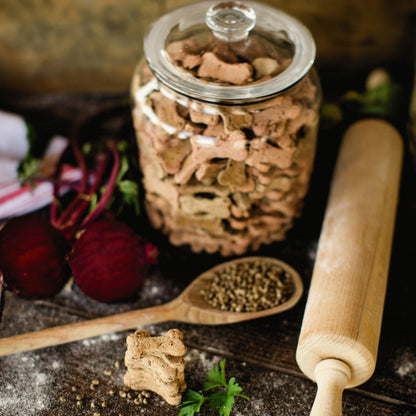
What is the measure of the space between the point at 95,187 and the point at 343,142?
0.48 metres

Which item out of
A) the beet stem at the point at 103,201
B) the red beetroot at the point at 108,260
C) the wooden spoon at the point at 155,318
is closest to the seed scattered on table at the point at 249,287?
the wooden spoon at the point at 155,318

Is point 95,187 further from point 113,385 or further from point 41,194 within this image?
point 113,385

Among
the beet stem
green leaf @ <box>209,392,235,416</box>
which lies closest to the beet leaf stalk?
the beet stem

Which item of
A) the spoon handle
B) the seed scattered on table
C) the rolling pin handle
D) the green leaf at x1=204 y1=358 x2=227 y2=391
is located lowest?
the green leaf at x1=204 y1=358 x2=227 y2=391

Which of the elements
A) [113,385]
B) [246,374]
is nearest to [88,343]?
[113,385]

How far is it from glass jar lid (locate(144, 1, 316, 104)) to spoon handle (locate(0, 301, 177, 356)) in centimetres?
34

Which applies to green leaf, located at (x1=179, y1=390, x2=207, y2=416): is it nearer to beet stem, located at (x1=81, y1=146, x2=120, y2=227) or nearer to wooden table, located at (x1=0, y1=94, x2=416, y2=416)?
wooden table, located at (x1=0, y1=94, x2=416, y2=416)

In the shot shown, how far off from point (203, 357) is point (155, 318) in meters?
0.10

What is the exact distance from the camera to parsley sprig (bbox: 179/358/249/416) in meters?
0.70

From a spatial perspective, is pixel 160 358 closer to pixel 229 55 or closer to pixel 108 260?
pixel 108 260

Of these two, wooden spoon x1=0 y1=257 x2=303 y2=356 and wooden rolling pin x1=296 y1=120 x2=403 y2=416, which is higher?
wooden rolling pin x1=296 y1=120 x2=403 y2=416

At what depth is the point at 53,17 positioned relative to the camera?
110 centimetres

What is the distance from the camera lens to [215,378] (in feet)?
2.42

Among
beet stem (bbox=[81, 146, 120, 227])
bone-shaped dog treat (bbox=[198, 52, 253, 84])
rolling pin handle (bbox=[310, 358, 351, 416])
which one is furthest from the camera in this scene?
beet stem (bbox=[81, 146, 120, 227])
